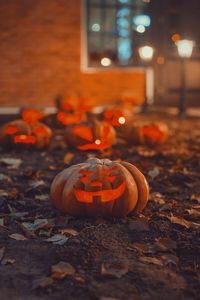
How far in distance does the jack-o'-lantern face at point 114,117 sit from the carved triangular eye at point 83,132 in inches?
49.1

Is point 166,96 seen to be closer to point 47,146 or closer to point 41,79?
point 41,79

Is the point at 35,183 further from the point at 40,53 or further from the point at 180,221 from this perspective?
the point at 40,53

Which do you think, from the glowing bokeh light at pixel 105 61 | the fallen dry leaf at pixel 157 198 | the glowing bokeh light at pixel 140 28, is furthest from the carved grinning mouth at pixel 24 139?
the glowing bokeh light at pixel 140 28

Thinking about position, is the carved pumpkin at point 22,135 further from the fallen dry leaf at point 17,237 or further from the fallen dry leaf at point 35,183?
the fallen dry leaf at point 17,237

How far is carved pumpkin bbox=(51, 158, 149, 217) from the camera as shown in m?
3.58

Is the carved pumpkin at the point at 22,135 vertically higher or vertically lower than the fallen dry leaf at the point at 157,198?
higher

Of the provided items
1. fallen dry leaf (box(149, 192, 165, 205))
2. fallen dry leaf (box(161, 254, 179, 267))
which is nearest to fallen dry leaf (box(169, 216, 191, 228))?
fallen dry leaf (box(149, 192, 165, 205))

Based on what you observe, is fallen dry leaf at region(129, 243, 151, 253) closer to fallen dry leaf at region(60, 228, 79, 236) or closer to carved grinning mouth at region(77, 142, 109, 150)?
fallen dry leaf at region(60, 228, 79, 236)

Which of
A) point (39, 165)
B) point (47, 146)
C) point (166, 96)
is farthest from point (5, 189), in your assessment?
point (166, 96)

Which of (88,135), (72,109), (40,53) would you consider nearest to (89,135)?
(88,135)

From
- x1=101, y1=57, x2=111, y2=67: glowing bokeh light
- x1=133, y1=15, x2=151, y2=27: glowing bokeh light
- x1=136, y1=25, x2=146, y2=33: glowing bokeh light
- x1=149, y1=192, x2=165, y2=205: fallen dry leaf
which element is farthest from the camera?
x1=136, y1=25, x2=146, y2=33: glowing bokeh light

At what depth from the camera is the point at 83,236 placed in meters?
3.22

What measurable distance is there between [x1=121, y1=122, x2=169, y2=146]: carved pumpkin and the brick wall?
5717mm

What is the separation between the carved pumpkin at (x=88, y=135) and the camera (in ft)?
21.7
